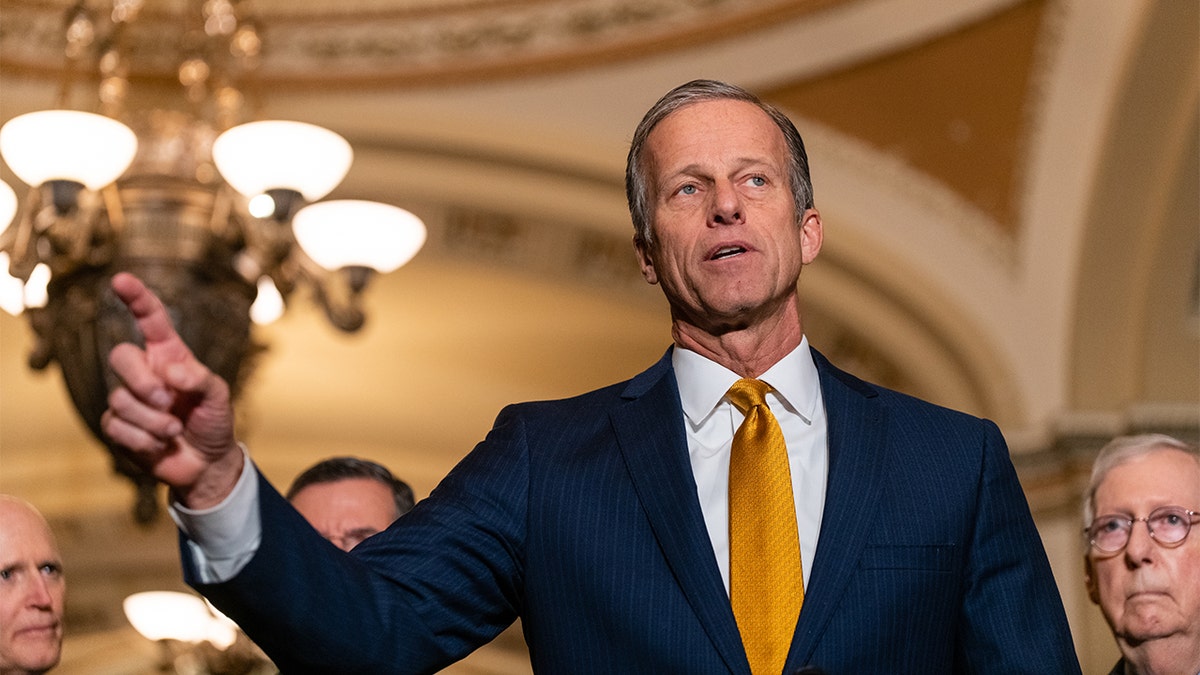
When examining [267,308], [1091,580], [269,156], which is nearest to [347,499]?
[1091,580]

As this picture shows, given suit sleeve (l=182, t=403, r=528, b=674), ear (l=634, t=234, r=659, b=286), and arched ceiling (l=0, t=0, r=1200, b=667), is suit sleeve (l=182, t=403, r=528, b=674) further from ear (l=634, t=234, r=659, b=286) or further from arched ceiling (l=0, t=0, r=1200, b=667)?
arched ceiling (l=0, t=0, r=1200, b=667)

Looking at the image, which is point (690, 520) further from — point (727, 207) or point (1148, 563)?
point (1148, 563)

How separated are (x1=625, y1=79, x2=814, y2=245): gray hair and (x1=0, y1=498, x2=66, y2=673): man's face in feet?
3.97

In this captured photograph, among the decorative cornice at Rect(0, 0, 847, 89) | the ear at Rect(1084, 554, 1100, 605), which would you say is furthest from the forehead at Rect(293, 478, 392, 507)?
Result: the decorative cornice at Rect(0, 0, 847, 89)

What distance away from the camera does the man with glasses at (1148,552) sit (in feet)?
8.70

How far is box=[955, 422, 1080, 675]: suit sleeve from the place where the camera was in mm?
1743

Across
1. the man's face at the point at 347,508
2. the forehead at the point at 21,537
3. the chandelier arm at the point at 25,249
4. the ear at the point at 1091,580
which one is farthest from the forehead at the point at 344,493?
the chandelier arm at the point at 25,249

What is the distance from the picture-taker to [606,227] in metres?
8.52

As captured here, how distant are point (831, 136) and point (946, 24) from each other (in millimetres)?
771

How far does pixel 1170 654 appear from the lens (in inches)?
104

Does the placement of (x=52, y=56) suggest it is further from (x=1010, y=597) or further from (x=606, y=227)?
(x=1010, y=597)

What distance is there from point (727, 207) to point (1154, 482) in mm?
1286

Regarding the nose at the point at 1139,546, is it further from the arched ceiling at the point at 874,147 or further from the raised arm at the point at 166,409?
the arched ceiling at the point at 874,147

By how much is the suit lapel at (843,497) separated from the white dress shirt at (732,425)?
0.09 ft
